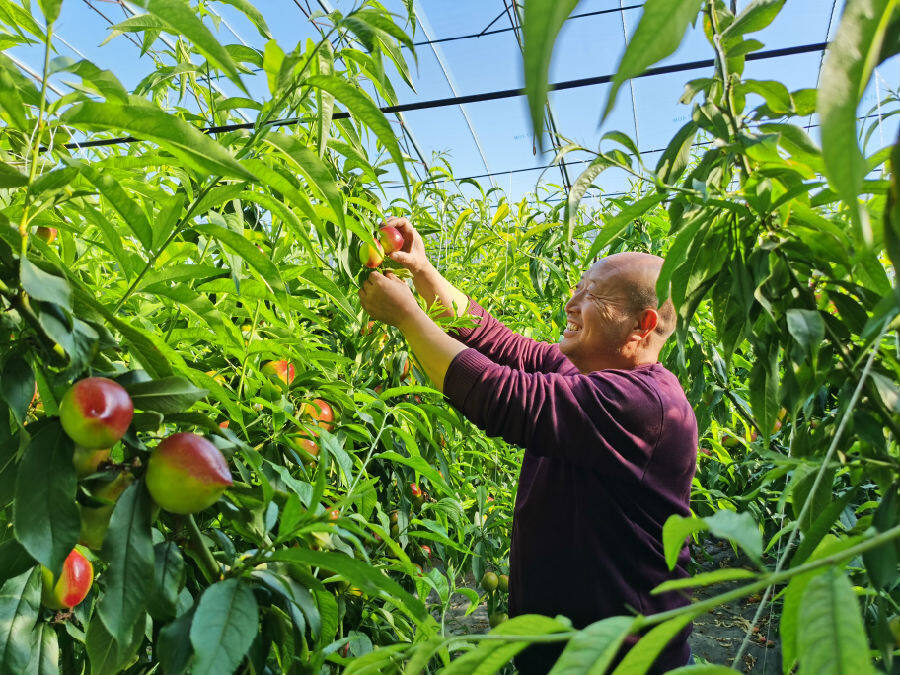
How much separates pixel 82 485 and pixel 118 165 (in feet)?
1.11

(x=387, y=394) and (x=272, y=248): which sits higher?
(x=272, y=248)

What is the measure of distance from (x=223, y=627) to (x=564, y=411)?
33.9 inches

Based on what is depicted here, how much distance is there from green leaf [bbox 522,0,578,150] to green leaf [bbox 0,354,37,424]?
1.50 feet

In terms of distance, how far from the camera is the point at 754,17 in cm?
65

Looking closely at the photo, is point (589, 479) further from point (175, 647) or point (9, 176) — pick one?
point (9, 176)

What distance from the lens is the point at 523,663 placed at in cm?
138

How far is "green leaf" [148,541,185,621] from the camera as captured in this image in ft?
1.75

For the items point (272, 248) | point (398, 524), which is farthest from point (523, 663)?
point (272, 248)

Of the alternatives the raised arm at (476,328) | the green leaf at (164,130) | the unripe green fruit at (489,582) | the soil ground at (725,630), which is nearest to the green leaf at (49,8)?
the green leaf at (164,130)

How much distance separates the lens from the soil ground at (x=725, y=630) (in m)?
2.65

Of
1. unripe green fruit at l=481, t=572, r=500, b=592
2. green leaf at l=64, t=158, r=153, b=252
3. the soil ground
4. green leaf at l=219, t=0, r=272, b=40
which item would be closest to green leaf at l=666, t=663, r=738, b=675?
green leaf at l=64, t=158, r=153, b=252

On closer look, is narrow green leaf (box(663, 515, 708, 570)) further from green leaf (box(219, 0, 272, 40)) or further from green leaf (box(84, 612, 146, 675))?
green leaf (box(219, 0, 272, 40))

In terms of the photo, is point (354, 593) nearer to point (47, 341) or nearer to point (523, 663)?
point (523, 663)

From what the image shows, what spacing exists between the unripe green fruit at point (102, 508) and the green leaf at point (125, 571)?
5 cm
